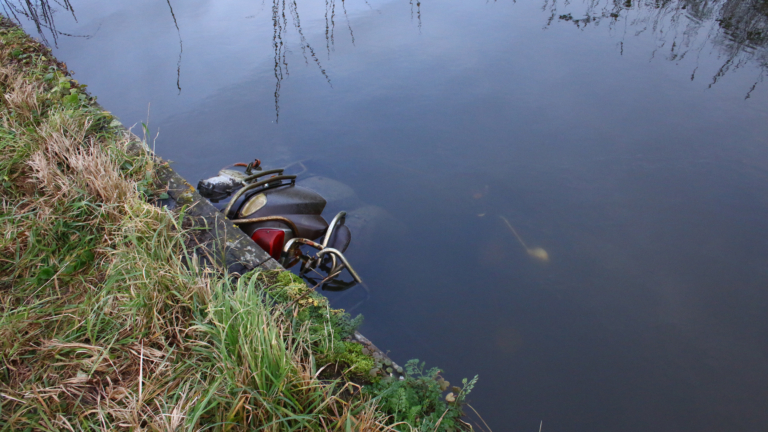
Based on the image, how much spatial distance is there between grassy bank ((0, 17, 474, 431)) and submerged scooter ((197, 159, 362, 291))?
22.1 inches

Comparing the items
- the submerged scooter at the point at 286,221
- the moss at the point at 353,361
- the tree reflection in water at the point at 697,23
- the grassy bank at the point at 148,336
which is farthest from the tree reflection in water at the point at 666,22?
the moss at the point at 353,361

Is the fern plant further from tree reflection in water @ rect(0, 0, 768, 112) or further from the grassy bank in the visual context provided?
tree reflection in water @ rect(0, 0, 768, 112)

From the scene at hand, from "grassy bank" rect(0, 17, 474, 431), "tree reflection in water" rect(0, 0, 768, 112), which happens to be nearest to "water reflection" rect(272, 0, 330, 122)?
"tree reflection in water" rect(0, 0, 768, 112)

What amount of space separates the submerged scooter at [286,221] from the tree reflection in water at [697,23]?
530cm

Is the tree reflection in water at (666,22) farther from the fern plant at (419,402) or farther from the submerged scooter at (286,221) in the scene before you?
the fern plant at (419,402)

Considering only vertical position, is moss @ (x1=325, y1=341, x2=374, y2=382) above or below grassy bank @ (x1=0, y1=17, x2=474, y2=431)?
below

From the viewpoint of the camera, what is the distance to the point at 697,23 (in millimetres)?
6285

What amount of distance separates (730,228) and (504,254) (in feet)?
6.83

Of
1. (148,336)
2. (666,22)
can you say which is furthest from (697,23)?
(148,336)

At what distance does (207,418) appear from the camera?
70.3 inches

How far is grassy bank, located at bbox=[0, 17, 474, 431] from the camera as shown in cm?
180

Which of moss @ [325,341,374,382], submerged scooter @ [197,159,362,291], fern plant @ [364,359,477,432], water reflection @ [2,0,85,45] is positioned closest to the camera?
fern plant @ [364,359,477,432]

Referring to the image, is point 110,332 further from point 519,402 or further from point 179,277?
point 519,402

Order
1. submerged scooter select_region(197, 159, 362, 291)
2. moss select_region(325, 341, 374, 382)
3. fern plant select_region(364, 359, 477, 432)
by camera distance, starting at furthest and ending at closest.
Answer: submerged scooter select_region(197, 159, 362, 291) → moss select_region(325, 341, 374, 382) → fern plant select_region(364, 359, 477, 432)
